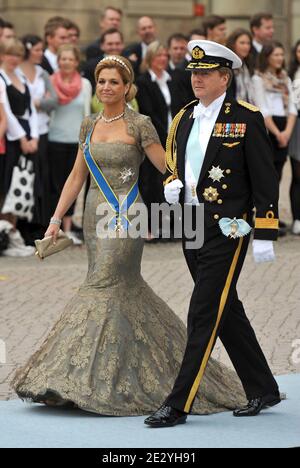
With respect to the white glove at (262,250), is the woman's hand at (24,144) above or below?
above

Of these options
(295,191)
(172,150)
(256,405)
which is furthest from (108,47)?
(256,405)

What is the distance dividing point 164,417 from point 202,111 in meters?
1.51

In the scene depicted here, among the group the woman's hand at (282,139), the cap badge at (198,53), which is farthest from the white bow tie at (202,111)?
the woman's hand at (282,139)

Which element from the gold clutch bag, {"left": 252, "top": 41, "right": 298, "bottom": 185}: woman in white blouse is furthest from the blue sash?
{"left": 252, "top": 41, "right": 298, "bottom": 185}: woman in white blouse

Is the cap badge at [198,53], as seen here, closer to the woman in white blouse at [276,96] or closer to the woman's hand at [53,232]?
the woman's hand at [53,232]

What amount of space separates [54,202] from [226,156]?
6.92 m

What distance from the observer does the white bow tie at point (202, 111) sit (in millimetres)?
7051

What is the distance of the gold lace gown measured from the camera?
7.24 meters

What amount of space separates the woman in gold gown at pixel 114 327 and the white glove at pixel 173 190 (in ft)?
2.04

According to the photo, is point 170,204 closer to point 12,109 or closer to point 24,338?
point 24,338

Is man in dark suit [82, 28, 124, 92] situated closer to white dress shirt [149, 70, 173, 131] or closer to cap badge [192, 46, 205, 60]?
white dress shirt [149, 70, 173, 131]

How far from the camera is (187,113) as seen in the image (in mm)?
7223

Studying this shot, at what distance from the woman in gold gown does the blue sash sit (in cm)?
3

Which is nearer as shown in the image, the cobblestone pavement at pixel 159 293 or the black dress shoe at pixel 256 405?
the black dress shoe at pixel 256 405
